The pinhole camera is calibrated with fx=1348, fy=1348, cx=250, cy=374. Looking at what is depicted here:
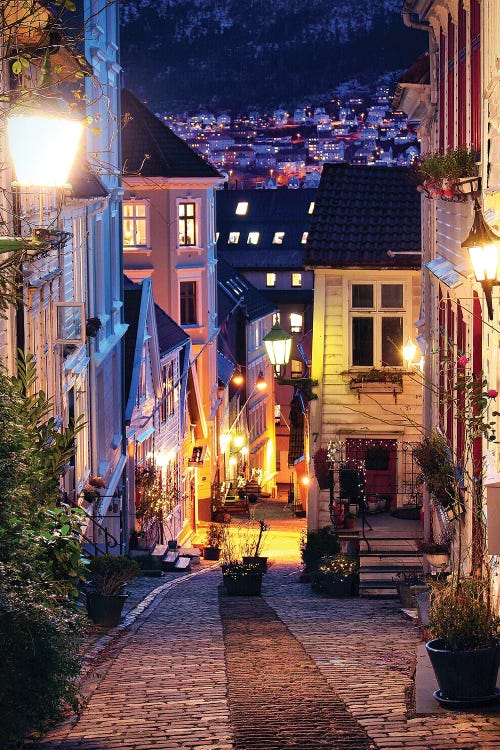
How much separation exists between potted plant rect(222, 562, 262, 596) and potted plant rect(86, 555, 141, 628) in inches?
180

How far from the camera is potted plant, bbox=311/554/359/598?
2178cm

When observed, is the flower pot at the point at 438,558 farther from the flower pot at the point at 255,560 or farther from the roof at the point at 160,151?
the roof at the point at 160,151

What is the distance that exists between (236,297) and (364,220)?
104 ft

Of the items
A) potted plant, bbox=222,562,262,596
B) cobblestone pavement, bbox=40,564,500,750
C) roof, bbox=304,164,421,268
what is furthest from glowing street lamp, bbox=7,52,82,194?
roof, bbox=304,164,421,268

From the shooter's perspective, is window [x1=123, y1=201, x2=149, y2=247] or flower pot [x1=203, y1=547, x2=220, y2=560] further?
window [x1=123, y1=201, x2=149, y2=247]

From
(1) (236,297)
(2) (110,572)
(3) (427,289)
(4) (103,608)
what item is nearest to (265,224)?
(1) (236,297)

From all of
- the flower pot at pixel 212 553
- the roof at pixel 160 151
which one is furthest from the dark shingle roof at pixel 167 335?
the roof at pixel 160 151

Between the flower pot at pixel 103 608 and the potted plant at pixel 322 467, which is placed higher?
the potted plant at pixel 322 467

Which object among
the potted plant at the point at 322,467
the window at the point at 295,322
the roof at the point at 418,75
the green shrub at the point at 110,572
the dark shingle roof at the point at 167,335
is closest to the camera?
the green shrub at the point at 110,572

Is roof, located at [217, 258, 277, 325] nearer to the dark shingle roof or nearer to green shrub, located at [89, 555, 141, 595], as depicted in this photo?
the dark shingle roof

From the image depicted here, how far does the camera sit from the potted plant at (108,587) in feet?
56.4

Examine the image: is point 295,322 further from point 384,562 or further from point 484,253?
point 484,253

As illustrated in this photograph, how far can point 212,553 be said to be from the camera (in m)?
35.2

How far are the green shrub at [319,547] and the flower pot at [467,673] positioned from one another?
13725 millimetres
